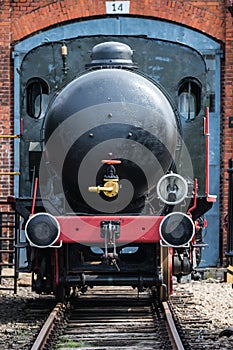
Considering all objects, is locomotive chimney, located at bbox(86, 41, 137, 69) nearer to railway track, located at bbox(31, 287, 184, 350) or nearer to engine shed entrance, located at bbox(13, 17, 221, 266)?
engine shed entrance, located at bbox(13, 17, 221, 266)

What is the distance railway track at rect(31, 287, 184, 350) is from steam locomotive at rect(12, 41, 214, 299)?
37cm

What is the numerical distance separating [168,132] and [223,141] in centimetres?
499

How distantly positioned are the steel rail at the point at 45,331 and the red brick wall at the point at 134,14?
4.92 meters

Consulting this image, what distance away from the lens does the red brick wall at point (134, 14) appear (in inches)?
502

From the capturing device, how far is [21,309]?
9.02 m

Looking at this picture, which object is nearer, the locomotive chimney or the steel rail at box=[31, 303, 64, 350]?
the steel rail at box=[31, 303, 64, 350]

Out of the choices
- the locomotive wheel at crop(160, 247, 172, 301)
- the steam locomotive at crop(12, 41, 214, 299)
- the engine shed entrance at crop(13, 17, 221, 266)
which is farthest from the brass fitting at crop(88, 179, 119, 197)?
the engine shed entrance at crop(13, 17, 221, 266)

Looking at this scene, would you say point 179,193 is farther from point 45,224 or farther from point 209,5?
point 209,5

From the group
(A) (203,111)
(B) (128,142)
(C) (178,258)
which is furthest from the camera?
(A) (203,111)

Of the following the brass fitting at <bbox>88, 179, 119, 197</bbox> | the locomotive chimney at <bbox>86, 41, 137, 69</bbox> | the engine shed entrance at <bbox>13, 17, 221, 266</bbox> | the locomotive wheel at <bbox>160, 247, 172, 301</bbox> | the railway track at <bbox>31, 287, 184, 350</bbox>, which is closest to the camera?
the railway track at <bbox>31, 287, 184, 350</bbox>

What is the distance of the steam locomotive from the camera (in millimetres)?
7695

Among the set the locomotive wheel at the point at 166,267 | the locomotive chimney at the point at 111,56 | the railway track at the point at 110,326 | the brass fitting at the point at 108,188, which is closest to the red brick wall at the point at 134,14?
the railway track at the point at 110,326

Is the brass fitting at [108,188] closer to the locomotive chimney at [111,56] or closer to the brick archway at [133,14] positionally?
the locomotive chimney at [111,56]

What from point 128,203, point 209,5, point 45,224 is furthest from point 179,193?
point 209,5
